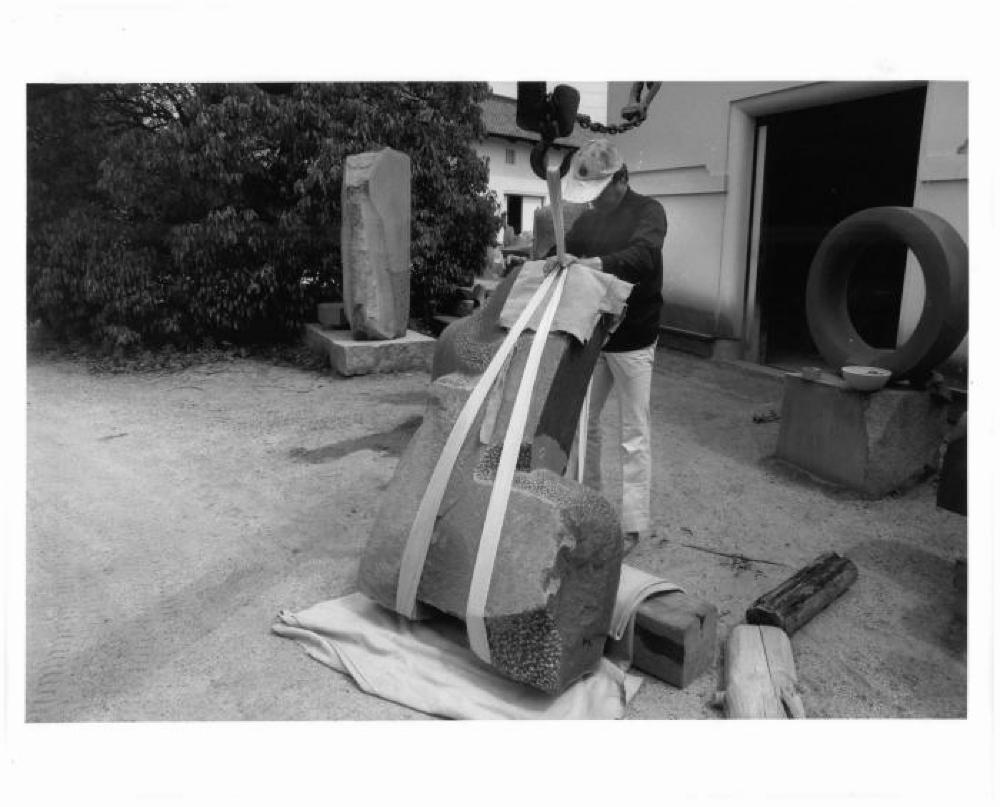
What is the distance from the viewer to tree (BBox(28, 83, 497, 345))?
273 inches

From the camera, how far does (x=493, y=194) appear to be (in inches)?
352

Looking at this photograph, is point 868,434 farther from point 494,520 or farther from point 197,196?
point 197,196

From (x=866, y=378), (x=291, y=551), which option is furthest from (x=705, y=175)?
(x=291, y=551)

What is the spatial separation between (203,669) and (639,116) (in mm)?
2781

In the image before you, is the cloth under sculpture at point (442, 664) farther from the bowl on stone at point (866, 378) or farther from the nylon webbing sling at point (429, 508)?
the bowl on stone at point (866, 378)

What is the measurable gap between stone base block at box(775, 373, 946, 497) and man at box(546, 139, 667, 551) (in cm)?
135

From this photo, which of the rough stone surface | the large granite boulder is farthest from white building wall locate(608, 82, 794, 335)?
the large granite boulder

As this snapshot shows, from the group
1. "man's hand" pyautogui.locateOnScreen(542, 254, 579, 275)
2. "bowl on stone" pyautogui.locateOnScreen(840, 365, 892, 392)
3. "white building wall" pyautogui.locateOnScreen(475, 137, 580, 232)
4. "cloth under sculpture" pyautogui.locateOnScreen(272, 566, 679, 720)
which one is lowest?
"cloth under sculpture" pyautogui.locateOnScreen(272, 566, 679, 720)

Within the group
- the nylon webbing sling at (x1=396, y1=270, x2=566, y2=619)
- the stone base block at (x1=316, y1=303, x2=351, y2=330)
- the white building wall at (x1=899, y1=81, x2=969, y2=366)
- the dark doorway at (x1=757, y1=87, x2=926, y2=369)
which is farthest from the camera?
the stone base block at (x1=316, y1=303, x2=351, y2=330)

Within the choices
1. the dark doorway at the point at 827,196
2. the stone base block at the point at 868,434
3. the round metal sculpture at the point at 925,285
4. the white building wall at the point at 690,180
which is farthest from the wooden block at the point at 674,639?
the white building wall at the point at 690,180

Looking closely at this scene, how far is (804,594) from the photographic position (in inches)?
100.0

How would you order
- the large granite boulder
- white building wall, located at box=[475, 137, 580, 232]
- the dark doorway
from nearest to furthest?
the large granite boulder, the dark doorway, white building wall, located at box=[475, 137, 580, 232]

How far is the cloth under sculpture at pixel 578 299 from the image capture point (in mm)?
2388

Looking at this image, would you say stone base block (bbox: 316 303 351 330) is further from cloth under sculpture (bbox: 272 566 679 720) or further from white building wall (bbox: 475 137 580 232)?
white building wall (bbox: 475 137 580 232)
